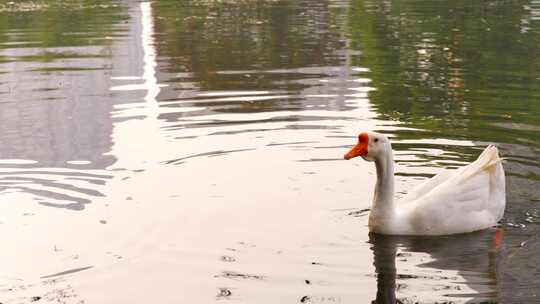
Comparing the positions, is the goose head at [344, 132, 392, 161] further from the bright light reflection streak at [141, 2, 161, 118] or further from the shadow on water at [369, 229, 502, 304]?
the bright light reflection streak at [141, 2, 161, 118]

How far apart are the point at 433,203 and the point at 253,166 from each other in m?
3.99

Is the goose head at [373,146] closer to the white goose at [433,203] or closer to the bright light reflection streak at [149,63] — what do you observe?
the white goose at [433,203]

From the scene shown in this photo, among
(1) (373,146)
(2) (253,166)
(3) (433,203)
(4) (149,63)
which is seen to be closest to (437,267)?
(3) (433,203)

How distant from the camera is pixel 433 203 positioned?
10750 millimetres

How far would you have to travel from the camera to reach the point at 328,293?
8969mm

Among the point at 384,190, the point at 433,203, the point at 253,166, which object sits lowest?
the point at 253,166

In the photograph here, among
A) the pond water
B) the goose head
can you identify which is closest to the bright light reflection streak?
the pond water

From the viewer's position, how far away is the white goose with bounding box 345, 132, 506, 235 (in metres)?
10.8

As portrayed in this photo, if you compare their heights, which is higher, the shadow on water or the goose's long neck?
the goose's long neck

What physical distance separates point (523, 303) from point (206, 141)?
8.14 meters

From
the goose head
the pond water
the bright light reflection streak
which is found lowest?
the bright light reflection streak

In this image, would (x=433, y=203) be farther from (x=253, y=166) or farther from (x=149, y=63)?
(x=149, y=63)

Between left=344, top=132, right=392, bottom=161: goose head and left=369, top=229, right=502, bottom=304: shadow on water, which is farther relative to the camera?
left=344, top=132, right=392, bottom=161: goose head

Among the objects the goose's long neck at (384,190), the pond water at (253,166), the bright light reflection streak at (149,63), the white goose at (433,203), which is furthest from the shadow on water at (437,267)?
the bright light reflection streak at (149,63)
